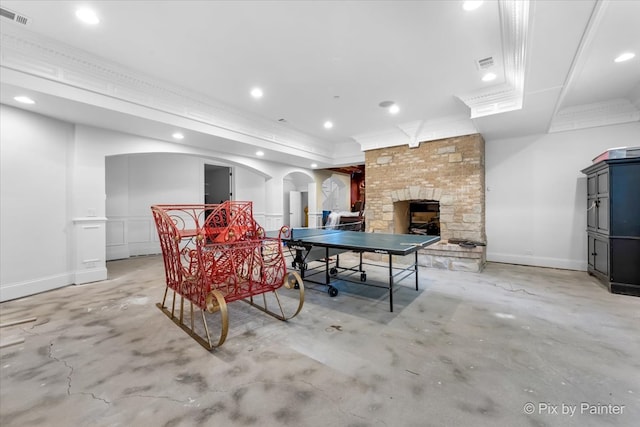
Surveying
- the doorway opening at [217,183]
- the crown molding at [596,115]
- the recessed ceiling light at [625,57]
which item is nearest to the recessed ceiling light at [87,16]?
the recessed ceiling light at [625,57]

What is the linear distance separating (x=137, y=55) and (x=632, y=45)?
5.73 metres

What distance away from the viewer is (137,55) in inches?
122

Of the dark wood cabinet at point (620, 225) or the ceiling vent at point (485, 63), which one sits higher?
the ceiling vent at point (485, 63)

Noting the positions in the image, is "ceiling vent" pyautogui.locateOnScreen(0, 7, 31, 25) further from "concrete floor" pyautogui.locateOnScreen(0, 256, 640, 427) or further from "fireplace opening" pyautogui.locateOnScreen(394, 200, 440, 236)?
"fireplace opening" pyautogui.locateOnScreen(394, 200, 440, 236)

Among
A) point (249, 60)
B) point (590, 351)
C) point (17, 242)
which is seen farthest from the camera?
point (17, 242)

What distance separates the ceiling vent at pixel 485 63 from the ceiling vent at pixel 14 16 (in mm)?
4856

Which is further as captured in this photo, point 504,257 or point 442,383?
point 504,257

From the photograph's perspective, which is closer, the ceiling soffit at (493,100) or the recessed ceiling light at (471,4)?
the recessed ceiling light at (471,4)

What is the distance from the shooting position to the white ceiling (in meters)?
2.38

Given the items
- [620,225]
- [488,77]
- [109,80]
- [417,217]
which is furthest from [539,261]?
[109,80]

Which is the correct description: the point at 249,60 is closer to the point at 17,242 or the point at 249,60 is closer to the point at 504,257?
the point at 17,242

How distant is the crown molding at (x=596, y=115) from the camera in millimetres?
4438

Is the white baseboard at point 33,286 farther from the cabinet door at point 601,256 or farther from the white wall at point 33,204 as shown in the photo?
the cabinet door at point 601,256

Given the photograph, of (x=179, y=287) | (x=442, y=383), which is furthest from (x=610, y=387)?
(x=179, y=287)
